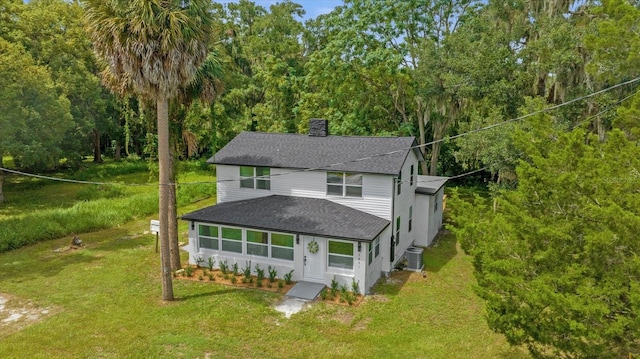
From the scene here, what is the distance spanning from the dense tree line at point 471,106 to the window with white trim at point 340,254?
17.1 feet

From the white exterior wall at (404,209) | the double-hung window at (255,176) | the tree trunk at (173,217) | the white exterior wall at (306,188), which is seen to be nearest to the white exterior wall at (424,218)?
the white exterior wall at (404,209)

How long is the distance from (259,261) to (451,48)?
1811 cm

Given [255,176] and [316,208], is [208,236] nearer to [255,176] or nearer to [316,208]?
[255,176]

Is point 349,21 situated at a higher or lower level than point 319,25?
lower

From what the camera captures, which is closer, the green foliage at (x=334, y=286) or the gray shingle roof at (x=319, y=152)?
the green foliage at (x=334, y=286)

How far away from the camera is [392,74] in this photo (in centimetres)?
2873

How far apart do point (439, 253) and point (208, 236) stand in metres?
10.6

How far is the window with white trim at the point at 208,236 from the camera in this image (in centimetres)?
1830

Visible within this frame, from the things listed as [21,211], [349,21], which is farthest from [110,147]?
[349,21]

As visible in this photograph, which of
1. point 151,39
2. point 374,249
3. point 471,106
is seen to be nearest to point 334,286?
point 374,249

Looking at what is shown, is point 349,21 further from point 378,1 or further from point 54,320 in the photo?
point 54,320

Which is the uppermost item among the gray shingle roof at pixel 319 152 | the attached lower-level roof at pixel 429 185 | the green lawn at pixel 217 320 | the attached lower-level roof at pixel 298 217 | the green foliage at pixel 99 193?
the gray shingle roof at pixel 319 152

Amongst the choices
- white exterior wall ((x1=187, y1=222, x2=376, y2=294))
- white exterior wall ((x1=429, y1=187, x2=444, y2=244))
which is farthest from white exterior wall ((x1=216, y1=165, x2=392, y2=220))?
white exterior wall ((x1=429, y1=187, x2=444, y2=244))

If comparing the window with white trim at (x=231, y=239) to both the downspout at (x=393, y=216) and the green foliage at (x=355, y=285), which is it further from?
the downspout at (x=393, y=216)
